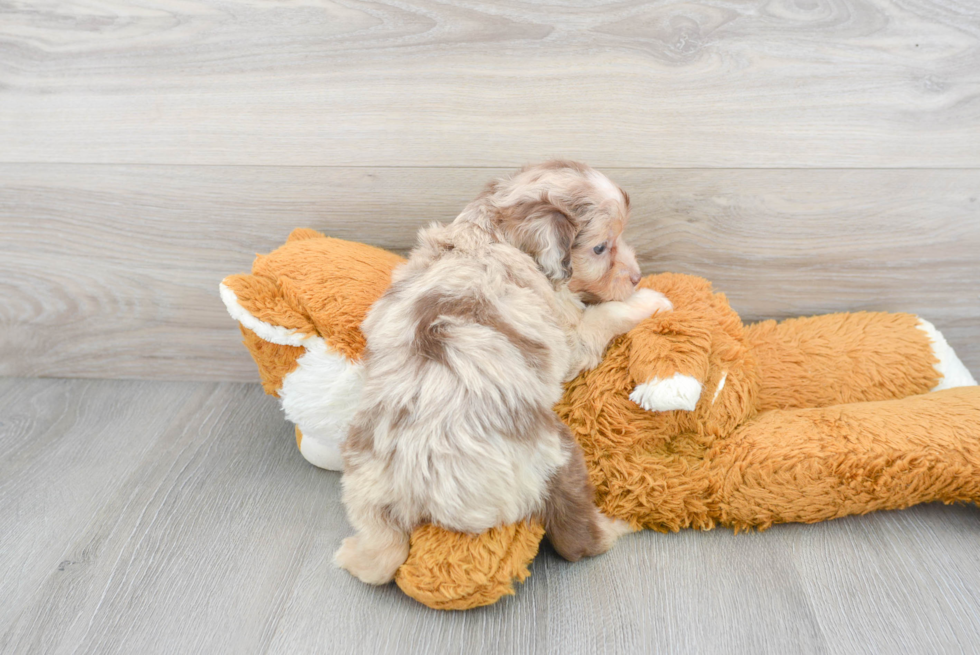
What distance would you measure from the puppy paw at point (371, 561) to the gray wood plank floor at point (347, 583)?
4 cm

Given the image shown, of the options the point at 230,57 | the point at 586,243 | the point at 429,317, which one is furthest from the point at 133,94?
the point at 586,243

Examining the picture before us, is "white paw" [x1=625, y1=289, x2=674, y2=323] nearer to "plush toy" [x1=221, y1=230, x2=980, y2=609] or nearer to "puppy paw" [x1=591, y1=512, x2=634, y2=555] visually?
"plush toy" [x1=221, y1=230, x2=980, y2=609]

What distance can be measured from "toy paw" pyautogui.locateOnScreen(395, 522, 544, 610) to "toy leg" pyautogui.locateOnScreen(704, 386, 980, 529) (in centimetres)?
47

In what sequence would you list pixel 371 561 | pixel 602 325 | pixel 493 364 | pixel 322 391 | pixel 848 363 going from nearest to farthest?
pixel 493 364
pixel 371 561
pixel 602 325
pixel 322 391
pixel 848 363

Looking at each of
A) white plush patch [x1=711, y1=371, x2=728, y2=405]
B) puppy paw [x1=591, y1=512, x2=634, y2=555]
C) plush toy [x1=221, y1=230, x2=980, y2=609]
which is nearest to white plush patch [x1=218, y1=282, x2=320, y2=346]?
plush toy [x1=221, y1=230, x2=980, y2=609]

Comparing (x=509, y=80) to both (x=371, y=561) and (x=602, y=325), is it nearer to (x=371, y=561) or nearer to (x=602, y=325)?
(x=602, y=325)

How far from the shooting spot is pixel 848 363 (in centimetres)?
158

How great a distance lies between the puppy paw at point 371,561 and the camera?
1239mm

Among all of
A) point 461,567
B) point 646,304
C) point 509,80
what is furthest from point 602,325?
point 509,80

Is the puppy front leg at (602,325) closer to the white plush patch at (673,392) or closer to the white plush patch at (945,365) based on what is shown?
the white plush patch at (673,392)

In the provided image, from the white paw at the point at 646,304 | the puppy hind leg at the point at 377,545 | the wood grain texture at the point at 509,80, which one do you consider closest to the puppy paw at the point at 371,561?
the puppy hind leg at the point at 377,545

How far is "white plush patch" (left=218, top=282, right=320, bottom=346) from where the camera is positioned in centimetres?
145

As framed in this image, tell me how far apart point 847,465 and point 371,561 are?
952 mm

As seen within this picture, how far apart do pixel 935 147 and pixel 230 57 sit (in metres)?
1.71
